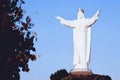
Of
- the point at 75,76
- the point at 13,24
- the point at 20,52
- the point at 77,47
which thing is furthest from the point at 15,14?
the point at 77,47

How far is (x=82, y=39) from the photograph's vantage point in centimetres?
3641

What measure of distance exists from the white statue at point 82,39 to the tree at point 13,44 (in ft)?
82.6

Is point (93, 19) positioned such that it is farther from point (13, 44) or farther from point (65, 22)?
point (13, 44)

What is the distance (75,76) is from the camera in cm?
3409

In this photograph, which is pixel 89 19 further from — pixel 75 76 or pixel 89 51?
pixel 75 76

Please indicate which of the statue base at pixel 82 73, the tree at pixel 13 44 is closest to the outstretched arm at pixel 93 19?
the statue base at pixel 82 73

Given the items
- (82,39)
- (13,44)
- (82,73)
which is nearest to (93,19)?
(82,39)

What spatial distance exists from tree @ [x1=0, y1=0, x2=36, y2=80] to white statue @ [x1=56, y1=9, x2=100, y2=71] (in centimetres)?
2518

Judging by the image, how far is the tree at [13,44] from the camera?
10594 mm

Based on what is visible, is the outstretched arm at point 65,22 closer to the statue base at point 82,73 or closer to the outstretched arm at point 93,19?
the outstretched arm at point 93,19

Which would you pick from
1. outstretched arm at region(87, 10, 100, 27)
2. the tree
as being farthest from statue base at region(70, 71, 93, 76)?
the tree

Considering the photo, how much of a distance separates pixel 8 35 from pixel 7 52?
0.43 meters

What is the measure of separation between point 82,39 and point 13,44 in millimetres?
25903

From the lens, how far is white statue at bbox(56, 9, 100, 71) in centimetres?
3616
